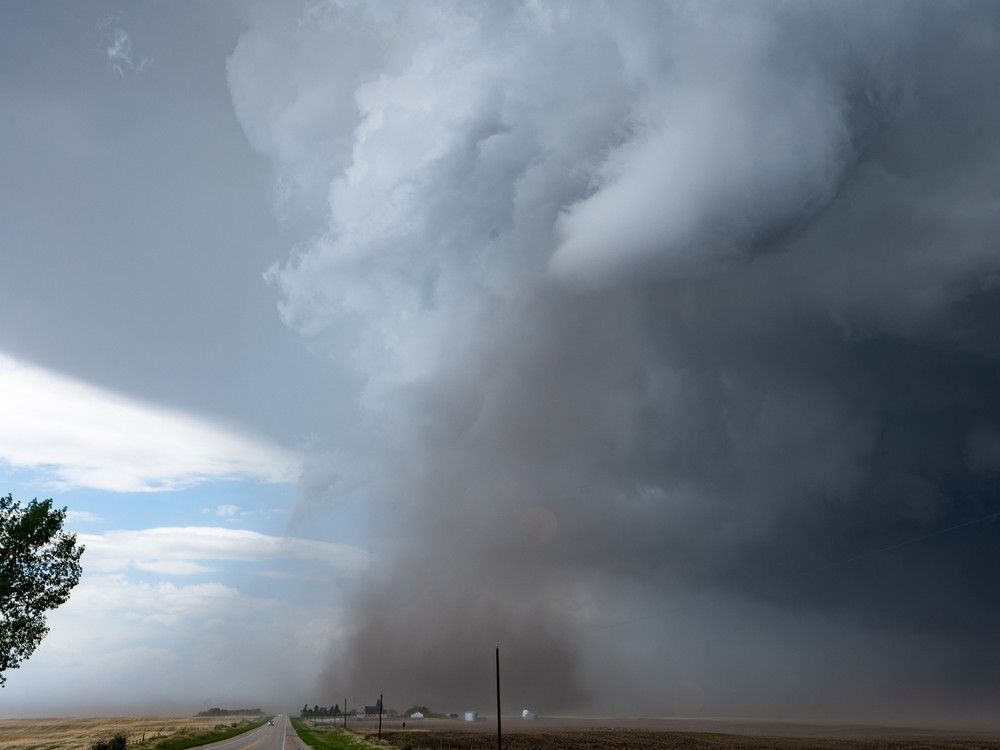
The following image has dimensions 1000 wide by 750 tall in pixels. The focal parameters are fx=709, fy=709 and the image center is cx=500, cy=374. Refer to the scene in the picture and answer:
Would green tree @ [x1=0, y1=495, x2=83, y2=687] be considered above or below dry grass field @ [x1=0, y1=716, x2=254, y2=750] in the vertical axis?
above

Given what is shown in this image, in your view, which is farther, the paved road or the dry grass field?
the dry grass field

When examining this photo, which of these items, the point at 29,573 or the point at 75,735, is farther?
the point at 75,735

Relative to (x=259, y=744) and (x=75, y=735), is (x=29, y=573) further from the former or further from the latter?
(x=75, y=735)

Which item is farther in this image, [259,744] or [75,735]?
[75,735]

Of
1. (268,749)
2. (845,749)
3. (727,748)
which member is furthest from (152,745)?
(845,749)

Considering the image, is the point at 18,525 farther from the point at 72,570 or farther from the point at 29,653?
the point at 29,653

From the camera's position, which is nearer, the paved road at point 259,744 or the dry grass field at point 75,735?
the paved road at point 259,744

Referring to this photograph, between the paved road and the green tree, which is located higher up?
the green tree

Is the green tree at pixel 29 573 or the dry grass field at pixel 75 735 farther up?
the green tree at pixel 29 573

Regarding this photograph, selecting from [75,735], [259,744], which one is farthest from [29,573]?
[75,735]

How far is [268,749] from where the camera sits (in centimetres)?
7950

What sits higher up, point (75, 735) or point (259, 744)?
point (259, 744)

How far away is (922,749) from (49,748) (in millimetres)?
127500

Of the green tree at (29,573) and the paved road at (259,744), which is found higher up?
the green tree at (29,573)
